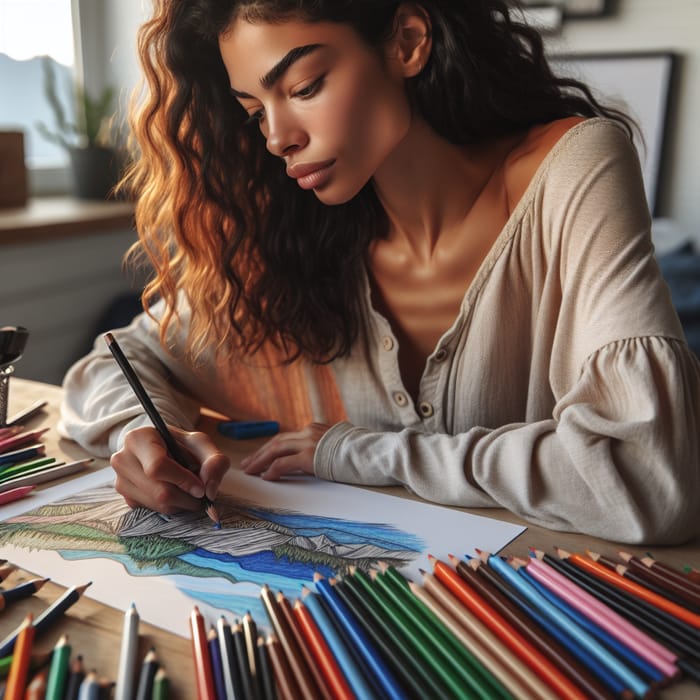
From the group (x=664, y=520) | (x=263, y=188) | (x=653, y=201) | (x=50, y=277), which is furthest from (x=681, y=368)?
(x=653, y=201)

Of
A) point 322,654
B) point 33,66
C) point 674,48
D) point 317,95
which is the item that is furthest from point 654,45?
point 322,654

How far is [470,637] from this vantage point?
519 mm

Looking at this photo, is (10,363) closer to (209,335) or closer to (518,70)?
(209,335)

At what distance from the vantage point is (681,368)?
770 millimetres

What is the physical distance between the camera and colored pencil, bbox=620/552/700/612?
569mm

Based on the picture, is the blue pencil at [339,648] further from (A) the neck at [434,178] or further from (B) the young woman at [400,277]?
(A) the neck at [434,178]

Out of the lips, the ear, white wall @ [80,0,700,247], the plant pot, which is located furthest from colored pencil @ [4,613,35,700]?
white wall @ [80,0,700,247]

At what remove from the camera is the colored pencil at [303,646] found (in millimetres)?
483

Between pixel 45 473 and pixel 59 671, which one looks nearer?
pixel 59 671

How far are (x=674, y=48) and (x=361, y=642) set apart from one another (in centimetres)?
253

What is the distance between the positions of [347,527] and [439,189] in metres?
0.53

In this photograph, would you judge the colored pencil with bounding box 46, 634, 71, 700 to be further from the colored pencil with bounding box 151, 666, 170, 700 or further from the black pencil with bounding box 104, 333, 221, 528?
the black pencil with bounding box 104, 333, 221, 528

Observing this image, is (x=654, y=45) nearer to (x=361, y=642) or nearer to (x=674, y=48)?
(x=674, y=48)

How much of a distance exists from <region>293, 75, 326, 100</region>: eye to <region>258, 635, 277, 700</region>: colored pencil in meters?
0.60
